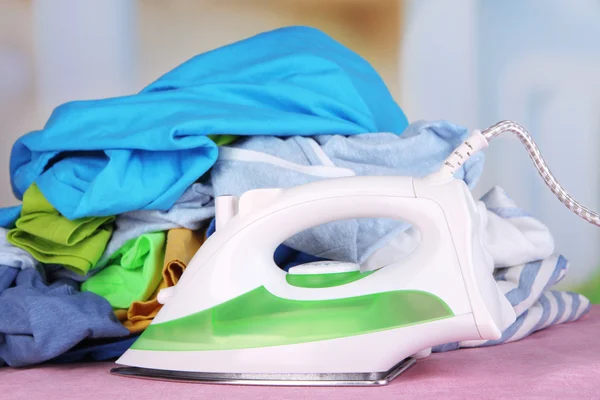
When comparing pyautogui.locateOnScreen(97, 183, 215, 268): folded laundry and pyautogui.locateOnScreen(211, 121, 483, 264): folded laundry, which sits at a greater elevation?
pyautogui.locateOnScreen(211, 121, 483, 264): folded laundry

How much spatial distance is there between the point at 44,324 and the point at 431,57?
49.8 inches

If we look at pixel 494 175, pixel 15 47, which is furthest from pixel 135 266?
pixel 494 175

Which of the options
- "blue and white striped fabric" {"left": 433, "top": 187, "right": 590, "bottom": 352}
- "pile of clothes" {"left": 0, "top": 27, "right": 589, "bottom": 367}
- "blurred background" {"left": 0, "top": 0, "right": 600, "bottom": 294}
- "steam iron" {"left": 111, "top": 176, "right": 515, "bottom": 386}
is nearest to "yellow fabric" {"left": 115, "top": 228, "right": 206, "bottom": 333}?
"pile of clothes" {"left": 0, "top": 27, "right": 589, "bottom": 367}

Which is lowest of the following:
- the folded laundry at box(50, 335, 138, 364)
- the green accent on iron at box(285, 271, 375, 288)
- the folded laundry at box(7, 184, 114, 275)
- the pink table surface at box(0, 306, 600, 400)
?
the folded laundry at box(50, 335, 138, 364)

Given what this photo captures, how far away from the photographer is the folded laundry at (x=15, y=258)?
3.94 ft

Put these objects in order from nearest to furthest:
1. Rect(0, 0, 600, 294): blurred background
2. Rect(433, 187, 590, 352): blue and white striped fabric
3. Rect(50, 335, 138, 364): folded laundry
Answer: Rect(50, 335, 138, 364): folded laundry < Rect(433, 187, 590, 352): blue and white striped fabric < Rect(0, 0, 600, 294): blurred background

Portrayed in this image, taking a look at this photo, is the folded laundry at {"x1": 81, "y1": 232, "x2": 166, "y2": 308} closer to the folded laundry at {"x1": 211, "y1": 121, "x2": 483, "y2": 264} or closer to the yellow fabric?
Answer: the yellow fabric

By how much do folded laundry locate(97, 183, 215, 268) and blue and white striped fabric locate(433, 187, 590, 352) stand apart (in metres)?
0.42

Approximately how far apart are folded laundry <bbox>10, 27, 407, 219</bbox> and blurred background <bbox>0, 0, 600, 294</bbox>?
587mm

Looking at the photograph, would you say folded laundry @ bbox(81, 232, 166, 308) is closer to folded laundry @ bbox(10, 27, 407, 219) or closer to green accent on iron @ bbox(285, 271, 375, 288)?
folded laundry @ bbox(10, 27, 407, 219)

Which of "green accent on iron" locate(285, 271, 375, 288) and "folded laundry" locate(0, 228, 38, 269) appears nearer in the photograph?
"green accent on iron" locate(285, 271, 375, 288)

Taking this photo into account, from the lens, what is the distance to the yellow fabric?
45.4 inches

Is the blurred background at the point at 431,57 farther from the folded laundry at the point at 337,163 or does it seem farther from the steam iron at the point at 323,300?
the steam iron at the point at 323,300

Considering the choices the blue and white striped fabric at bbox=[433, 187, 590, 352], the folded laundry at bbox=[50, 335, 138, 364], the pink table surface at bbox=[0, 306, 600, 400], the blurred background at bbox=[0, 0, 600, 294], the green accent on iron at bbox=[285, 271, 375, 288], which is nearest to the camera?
the pink table surface at bbox=[0, 306, 600, 400]
